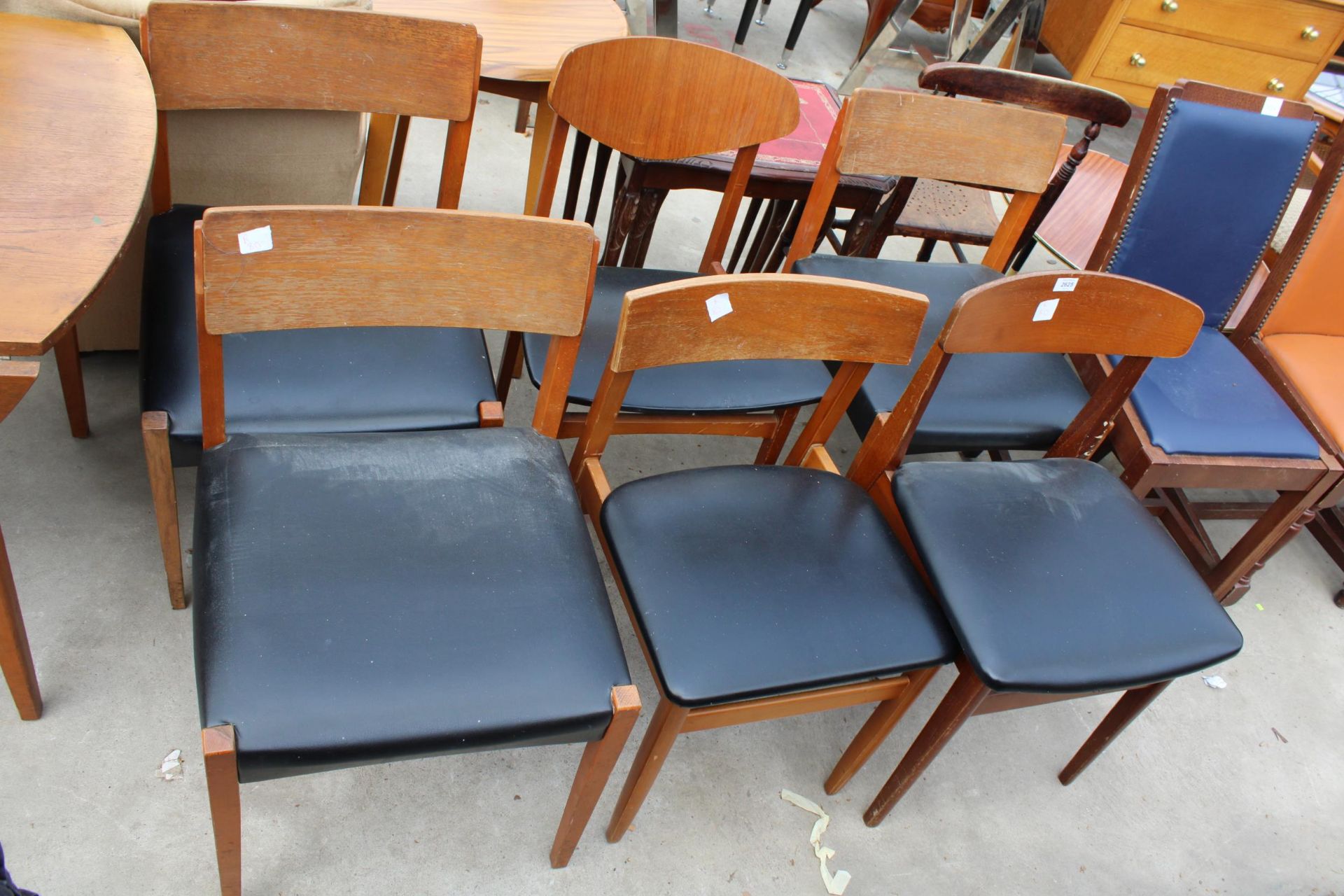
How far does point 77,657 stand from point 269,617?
0.66m

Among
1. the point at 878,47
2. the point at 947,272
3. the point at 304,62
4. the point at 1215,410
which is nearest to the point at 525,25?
the point at 304,62

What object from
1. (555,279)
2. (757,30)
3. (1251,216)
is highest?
(1251,216)

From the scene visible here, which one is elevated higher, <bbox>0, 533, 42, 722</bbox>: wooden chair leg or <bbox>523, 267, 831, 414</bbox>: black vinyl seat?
<bbox>523, 267, 831, 414</bbox>: black vinyl seat

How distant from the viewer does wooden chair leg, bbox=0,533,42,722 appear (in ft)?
3.67

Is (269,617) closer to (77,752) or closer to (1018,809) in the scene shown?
(77,752)

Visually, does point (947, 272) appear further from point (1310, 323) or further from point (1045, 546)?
point (1310, 323)

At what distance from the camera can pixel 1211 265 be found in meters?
1.88

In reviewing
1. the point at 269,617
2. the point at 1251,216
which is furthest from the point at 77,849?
the point at 1251,216

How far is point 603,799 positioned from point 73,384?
1.17 m

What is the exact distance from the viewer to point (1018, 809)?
1603mm

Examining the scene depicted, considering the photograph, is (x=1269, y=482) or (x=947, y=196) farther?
(x=947, y=196)

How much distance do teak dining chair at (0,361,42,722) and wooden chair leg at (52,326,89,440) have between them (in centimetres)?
45

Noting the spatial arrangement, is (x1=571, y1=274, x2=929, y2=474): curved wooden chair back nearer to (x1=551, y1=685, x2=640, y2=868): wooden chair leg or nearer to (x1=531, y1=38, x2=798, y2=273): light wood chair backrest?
(x1=551, y1=685, x2=640, y2=868): wooden chair leg

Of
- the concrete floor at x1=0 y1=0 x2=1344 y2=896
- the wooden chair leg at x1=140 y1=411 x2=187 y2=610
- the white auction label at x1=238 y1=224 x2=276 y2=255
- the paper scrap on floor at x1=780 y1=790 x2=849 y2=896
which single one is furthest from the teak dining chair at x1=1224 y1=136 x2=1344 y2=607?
the wooden chair leg at x1=140 y1=411 x2=187 y2=610
